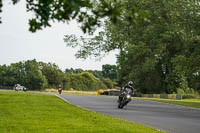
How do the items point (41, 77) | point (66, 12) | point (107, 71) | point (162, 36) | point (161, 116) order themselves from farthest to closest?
point (107, 71)
point (41, 77)
point (162, 36)
point (161, 116)
point (66, 12)

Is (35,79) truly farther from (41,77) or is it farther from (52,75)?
(52,75)

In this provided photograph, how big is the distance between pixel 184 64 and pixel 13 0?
29896mm

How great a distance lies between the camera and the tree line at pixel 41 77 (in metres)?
112

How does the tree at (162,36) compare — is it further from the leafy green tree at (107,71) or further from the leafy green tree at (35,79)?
the leafy green tree at (107,71)

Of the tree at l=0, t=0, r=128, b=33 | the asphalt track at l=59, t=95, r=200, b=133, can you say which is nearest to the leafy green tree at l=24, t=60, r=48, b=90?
the asphalt track at l=59, t=95, r=200, b=133

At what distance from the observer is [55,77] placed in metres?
123

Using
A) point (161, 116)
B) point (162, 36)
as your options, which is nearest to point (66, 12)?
point (161, 116)

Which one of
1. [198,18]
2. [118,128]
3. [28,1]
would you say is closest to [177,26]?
[198,18]

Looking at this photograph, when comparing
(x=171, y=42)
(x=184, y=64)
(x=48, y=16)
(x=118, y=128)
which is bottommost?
(x=118, y=128)

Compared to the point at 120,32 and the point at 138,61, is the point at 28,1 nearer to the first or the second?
the point at 120,32

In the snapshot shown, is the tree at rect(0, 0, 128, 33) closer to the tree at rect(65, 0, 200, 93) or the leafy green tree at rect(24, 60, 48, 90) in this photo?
the tree at rect(65, 0, 200, 93)

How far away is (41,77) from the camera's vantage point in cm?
10975

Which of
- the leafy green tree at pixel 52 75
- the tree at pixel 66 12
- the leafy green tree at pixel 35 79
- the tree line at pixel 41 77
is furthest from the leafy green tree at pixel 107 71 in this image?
the tree at pixel 66 12

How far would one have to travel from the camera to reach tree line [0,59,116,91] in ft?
368
